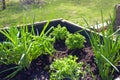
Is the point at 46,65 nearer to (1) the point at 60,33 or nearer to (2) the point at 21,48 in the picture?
(2) the point at 21,48

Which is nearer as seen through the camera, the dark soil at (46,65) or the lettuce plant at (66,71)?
the lettuce plant at (66,71)

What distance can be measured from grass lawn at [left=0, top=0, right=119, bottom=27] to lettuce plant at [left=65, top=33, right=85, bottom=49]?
245cm

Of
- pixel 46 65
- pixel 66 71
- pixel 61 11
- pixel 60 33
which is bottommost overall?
pixel 61 11

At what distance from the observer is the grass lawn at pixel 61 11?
255 inches

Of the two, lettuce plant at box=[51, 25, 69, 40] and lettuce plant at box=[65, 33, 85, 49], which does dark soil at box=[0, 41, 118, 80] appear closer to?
lettuce plant at box=[65, 33, 85, 49]

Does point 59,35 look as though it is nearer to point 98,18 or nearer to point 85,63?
point 85,63

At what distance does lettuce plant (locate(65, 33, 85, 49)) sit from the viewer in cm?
375

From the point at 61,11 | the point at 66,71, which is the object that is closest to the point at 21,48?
the point at 66,71

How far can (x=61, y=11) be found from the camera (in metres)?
7.00

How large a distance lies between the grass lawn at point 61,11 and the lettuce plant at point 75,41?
2446 mm

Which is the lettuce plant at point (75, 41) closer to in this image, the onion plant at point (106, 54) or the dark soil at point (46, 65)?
the dark soil at point (46, 65)

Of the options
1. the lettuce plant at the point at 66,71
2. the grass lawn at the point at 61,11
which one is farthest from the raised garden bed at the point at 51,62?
the grass lawn at the point at 61,11

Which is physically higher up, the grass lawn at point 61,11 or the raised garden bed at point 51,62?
the raised garden bed at point 51,62

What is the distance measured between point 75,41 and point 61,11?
10.9 ft
